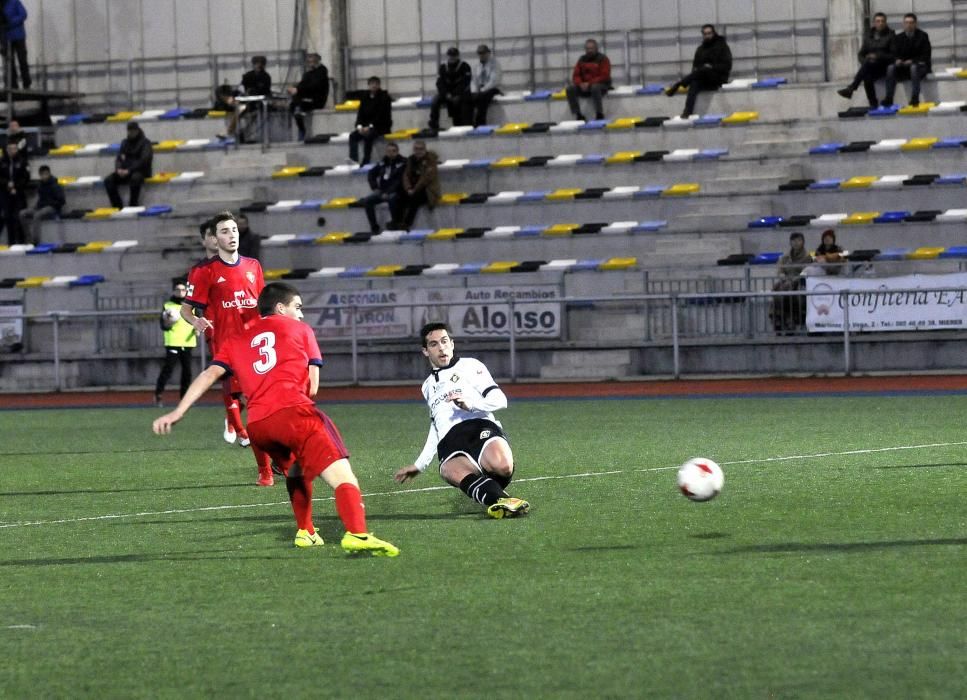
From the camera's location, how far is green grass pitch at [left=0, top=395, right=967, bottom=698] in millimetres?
5871

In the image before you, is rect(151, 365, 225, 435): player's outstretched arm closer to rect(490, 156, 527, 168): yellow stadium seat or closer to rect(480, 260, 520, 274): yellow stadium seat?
rect(480, 260, 520, 274): yellow stadium seat

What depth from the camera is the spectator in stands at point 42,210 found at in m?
32.9

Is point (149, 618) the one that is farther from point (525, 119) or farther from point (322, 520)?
point (525, 119)

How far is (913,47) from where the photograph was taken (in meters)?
29.4

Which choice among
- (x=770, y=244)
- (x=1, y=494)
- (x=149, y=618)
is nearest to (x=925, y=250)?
(x=770, y=244)

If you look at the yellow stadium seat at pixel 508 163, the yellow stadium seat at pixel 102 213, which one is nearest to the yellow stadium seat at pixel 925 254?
the yellow stadium seat at pixel 508 163

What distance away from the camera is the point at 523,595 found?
744cm

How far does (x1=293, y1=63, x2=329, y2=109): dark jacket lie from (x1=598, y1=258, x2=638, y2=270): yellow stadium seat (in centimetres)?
862

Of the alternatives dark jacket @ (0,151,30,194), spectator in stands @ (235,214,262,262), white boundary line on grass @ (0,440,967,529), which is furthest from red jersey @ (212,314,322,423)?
dark jacket @ (0,151,30,194)

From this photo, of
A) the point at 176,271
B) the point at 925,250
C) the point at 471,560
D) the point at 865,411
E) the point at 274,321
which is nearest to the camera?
the point at 471,560

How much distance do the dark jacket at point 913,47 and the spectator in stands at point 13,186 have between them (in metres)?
16.6

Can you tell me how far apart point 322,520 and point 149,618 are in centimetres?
342

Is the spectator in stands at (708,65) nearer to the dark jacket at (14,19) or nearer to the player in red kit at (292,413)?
the dark jacket at (14,19)

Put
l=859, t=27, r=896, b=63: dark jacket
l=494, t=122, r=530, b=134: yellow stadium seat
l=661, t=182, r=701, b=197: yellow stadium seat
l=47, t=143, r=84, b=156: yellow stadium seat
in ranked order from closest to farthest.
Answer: l=859, t=27, r=896, b=63: dark jacket < l=661, t=182, r=701, b=197: yellow stadium seat < l=494, t=122, r=530, b=134: yellow stadium seat < l=47, t=143, r=84, b=156: yellow stadium seat
